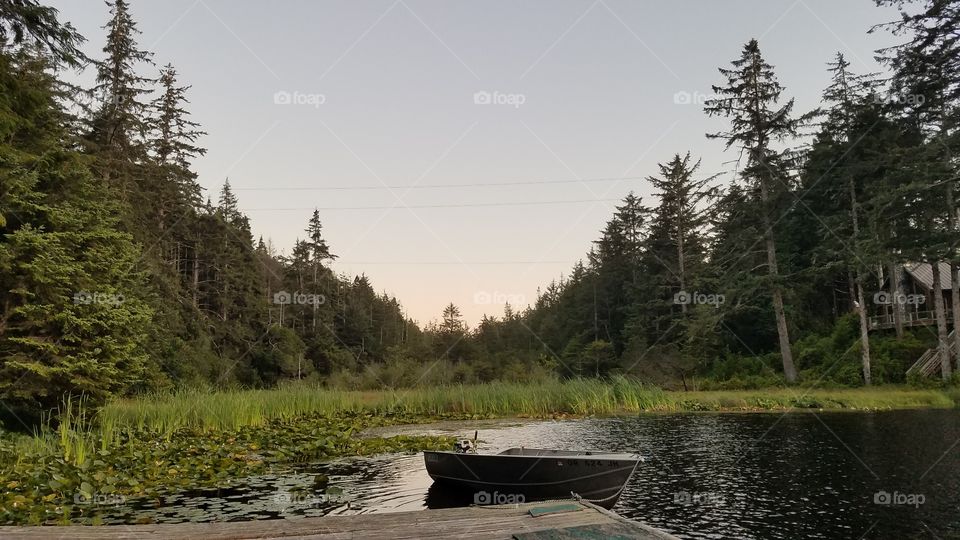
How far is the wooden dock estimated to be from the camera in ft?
14.8

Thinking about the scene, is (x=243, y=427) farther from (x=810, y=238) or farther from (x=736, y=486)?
(x=810, y=238)

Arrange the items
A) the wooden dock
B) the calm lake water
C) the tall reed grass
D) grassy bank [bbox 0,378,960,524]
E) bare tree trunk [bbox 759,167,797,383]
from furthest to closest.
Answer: bare tree trunk [bbox 759,167,797,383], the tall reed grass, grassy bank [bbox 0,378,960,524], the calm lake water, the wooden dock

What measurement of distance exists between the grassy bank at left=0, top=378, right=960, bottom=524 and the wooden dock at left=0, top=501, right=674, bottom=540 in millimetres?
4290

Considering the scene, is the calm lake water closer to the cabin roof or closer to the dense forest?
the dense forest

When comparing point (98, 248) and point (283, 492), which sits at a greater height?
point (98, 248)

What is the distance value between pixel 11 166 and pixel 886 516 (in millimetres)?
23528

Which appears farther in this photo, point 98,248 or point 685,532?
point 98,248

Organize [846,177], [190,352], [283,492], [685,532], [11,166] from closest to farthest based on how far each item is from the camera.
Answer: [685,532] < [283,492] < [11,166] < [846,177] < [190,352]

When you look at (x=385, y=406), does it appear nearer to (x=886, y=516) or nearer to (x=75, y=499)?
(x=75, y=499)

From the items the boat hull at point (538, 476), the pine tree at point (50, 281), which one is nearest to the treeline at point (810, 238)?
the boat hull at point (538, 476)

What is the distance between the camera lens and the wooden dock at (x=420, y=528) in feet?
14.8

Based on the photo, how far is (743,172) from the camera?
37.2 meters

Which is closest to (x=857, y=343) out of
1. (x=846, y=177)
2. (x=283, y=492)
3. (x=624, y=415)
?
(x=846, y=177)

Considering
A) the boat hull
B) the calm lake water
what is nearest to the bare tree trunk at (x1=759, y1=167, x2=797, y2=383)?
the calm lake water
